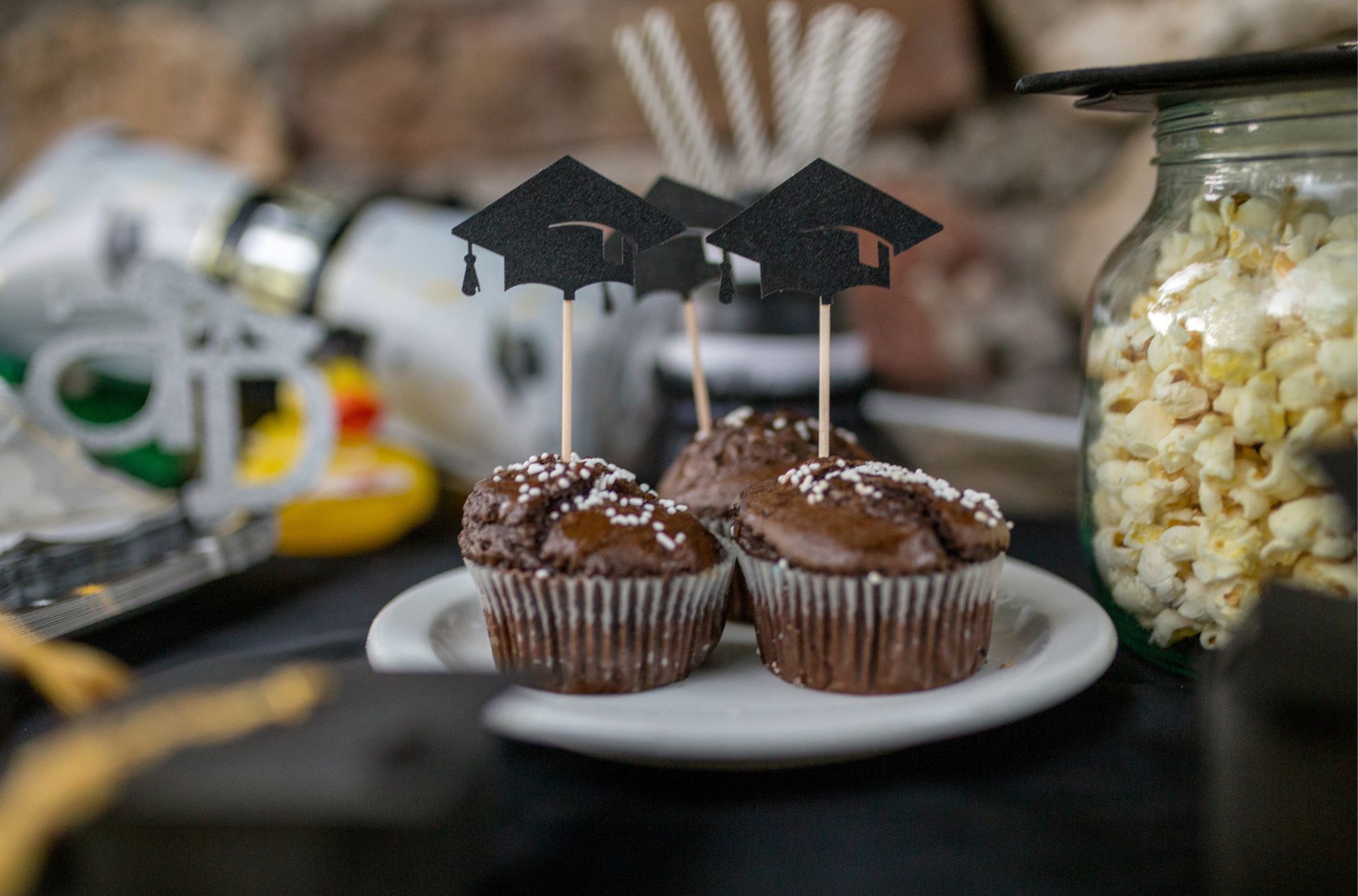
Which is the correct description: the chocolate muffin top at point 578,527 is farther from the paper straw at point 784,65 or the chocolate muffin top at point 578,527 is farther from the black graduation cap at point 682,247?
the paper straw at point 784,65

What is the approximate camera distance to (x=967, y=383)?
1.60 metres

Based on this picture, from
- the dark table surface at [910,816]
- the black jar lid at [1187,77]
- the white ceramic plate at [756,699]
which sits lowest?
the dark table surface at [910,816]

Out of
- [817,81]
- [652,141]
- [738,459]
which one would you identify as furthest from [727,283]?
[652,141]

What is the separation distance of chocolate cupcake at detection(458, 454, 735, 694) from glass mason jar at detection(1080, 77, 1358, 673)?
0.31m

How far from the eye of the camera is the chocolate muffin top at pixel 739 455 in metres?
0.91

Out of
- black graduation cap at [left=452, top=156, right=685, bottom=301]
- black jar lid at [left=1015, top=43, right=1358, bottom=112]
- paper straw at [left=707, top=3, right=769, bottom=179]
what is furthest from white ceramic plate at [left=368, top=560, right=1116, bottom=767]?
paper straw at [left=707, top=3, right=769, bottom=179]

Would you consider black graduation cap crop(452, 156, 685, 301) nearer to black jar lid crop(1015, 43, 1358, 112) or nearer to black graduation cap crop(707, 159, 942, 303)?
black graduation cap crop(707, 159, 942, 303)

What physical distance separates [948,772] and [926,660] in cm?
9

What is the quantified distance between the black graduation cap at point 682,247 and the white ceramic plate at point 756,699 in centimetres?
32

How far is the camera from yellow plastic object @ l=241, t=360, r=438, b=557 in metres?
1.21

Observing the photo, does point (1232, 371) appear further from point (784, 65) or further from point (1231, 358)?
point (784, 65)

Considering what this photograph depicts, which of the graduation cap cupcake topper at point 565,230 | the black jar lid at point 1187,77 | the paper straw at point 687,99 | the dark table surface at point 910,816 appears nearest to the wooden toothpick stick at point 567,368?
the graduation cap cupcake topper at point 565,230

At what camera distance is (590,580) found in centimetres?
72

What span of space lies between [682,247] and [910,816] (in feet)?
1.85
